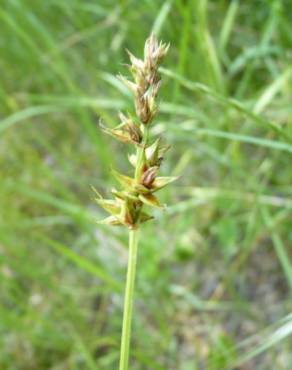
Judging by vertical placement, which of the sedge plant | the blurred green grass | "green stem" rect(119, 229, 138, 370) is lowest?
"green stem" rect(119, 229, 138, 370)

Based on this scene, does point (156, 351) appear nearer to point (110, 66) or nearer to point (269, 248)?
point (269, 248)

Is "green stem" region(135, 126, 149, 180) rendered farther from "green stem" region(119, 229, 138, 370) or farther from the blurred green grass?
the blurred green grass

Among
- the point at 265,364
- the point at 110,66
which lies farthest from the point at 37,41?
the point at 265,364

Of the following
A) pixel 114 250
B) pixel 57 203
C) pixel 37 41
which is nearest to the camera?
pixel 57 203

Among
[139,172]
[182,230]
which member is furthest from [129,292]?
[182,230]

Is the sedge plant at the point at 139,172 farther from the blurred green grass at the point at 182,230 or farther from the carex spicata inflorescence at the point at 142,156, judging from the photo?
the blurred green grass at the point at 182,230

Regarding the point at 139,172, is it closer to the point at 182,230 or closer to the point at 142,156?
the point at 142,156

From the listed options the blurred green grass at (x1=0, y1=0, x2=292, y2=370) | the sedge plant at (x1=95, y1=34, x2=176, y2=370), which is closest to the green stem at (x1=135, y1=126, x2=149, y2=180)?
the sedge plant at (x1=95, y1=34, x2=176, y2=370)

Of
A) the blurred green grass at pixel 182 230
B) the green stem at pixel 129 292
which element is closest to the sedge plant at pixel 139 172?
the green stem at pixel 129 292
